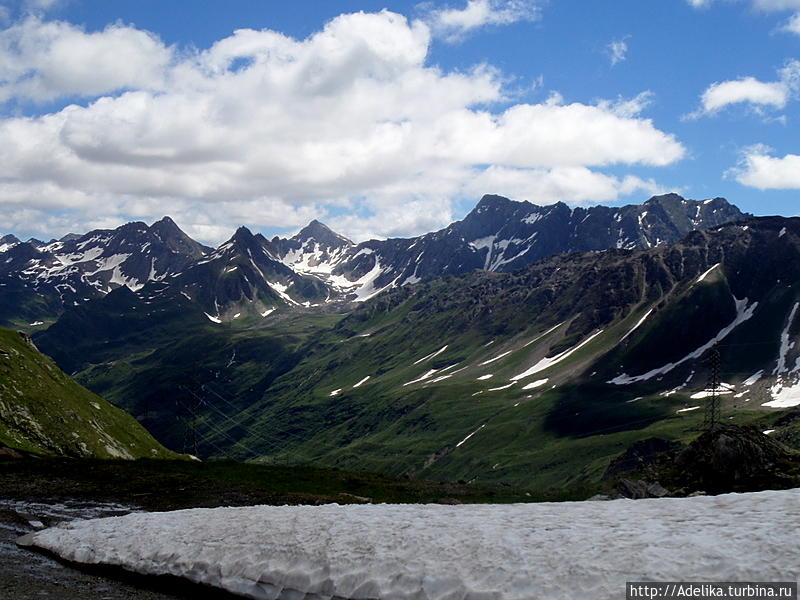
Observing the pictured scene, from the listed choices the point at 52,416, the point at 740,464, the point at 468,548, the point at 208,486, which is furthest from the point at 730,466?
the point at 52,416

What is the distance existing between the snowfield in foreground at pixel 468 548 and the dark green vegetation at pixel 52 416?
46.0 m

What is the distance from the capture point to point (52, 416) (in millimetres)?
74250

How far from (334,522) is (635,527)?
34.7 feet

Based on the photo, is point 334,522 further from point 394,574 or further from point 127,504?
point 127,504

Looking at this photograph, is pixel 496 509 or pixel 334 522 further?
Answer: pixel 496 509

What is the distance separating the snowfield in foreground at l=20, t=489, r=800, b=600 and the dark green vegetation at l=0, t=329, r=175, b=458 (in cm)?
4600

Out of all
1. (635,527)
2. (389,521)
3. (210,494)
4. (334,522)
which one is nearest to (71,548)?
(334,522)

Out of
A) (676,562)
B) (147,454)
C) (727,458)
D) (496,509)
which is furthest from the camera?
(147,454)

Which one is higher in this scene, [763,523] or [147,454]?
[763,523]

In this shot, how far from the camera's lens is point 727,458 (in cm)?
4181

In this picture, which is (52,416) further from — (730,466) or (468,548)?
(730,466)

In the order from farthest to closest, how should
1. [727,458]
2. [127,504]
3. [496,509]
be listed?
[727,458] → [127,504] → [496,509]

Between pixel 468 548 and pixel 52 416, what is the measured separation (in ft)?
241

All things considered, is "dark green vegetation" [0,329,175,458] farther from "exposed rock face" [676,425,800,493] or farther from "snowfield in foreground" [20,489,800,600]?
"exposed rock face" [676,425,800,493]
